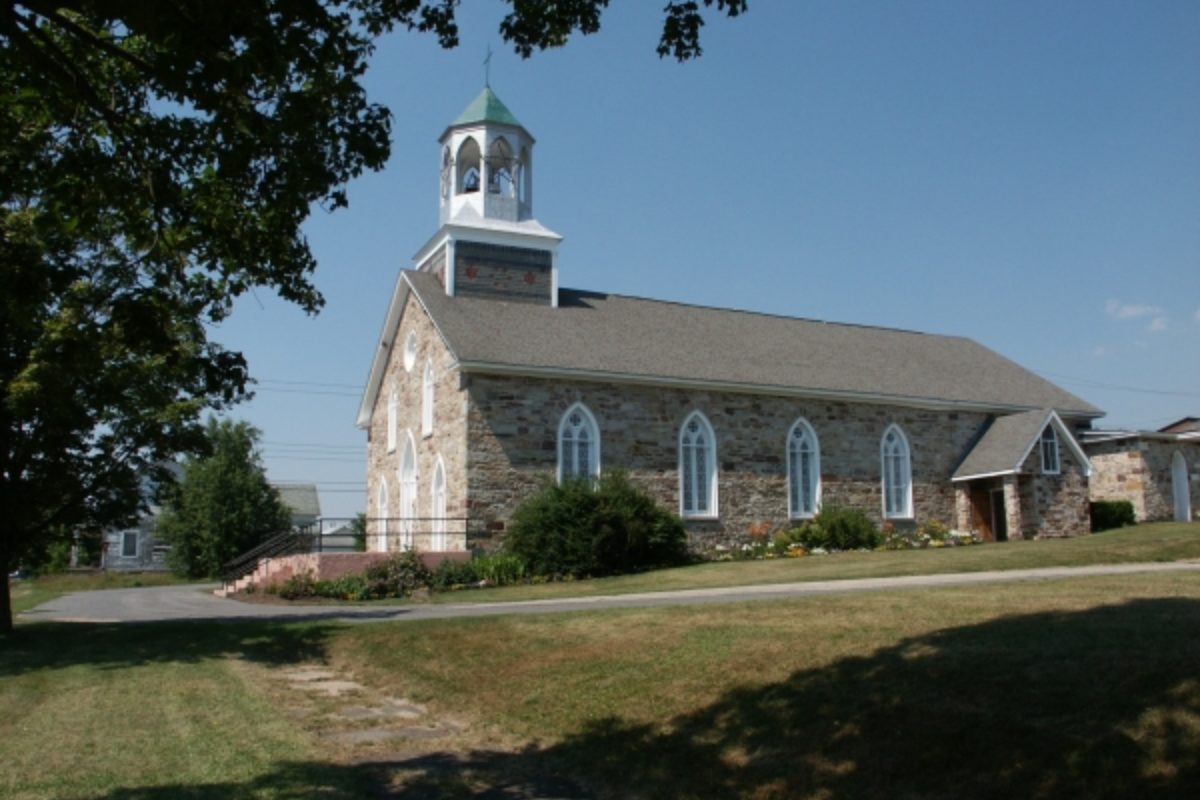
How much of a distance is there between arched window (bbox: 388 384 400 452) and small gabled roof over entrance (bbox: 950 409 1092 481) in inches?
690

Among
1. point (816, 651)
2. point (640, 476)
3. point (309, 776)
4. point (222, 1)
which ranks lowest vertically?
point (309, 776)

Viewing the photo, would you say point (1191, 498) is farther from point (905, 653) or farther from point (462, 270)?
point (905, 653)

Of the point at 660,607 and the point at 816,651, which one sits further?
the point at 660,607

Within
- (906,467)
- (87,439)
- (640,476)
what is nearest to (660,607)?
(87,439)

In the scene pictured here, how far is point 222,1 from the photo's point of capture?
6.28 m

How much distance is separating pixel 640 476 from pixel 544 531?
4089 millimetres

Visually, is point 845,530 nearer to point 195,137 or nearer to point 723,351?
point 723,351

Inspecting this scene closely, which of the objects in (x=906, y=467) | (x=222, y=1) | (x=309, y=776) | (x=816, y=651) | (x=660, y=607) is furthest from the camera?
(x=906, y=467)

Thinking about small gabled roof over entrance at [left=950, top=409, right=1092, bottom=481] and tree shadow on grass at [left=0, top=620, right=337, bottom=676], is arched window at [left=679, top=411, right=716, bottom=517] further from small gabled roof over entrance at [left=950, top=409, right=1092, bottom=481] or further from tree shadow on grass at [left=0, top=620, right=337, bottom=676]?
tree shadow on grass at [left=0, top=620, right=337, bottom=676]

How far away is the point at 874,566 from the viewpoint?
21.0 m

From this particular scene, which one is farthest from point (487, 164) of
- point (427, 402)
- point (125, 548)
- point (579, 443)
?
point (125, 548)

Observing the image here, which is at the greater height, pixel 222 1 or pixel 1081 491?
pixel 222 1

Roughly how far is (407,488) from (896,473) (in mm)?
14822

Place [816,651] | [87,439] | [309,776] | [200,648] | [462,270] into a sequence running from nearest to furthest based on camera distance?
[309,776]
[816,651]
[200,648]
[87,439]
[462,270]
